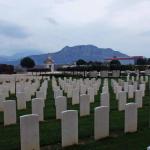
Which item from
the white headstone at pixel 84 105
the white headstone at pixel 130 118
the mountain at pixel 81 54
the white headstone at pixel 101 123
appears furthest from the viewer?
the mountain at pixel 81 54

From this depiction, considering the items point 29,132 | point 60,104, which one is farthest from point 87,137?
point 60,104

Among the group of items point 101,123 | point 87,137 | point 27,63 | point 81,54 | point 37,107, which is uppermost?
point 81,54

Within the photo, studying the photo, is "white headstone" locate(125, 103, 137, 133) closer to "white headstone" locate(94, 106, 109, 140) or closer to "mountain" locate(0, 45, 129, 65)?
"white headstone" locate(94, 106, 109, 140)

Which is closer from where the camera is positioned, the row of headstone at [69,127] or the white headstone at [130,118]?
the row of headstone at [69,127]

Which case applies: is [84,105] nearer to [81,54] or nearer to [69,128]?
[69,128]

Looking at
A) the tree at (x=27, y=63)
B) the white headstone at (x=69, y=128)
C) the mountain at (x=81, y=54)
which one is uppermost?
the mountain at (x=81, y=54)

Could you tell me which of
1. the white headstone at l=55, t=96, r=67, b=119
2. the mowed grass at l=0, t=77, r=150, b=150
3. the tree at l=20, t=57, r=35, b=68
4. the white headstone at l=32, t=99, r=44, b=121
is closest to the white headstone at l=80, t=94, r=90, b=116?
the mowed grass at l=0, t=77, r=150, b=150

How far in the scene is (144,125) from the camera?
36.9ft

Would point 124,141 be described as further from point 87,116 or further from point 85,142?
point 87,116

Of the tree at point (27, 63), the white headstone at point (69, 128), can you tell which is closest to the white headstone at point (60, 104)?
the white headstone at point (69, 128)

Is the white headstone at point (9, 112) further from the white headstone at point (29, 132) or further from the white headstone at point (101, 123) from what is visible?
the white headstone at point (29, 132)

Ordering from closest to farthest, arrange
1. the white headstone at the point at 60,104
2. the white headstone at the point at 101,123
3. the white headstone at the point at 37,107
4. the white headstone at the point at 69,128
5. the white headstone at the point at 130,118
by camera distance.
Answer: the white headstone at the point at 69,128, the white headstone at the point at 101,123, the white headstone at the point at 130,118, the white headstone at the point at 37,107, the white headstone at the point at 60,104

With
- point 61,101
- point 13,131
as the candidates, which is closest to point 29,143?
point 13,131

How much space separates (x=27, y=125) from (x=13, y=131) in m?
2.38
